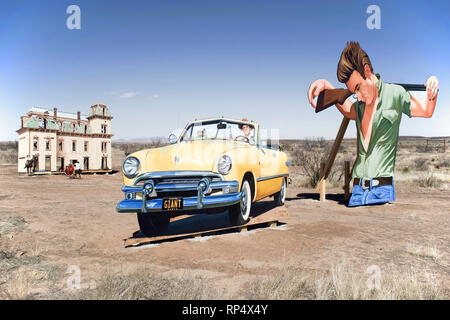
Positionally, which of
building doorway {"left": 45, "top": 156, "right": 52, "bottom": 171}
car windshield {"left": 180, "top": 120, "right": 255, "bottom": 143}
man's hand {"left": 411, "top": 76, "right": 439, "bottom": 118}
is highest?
man's hand {"left": 411, "top": 76, "right": 439, "bottom": 118}

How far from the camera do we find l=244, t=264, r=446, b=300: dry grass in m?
3.17

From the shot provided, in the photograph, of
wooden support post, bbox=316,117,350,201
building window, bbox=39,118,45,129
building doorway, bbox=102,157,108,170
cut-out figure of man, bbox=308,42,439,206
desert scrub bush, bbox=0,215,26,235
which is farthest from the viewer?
building doorway, bbox=102,157,108,170

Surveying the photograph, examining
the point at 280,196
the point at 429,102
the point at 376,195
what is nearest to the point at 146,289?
the point at 280,196

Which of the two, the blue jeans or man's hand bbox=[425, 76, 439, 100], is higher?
man's hand bbox=[425, 76, 439, 100]

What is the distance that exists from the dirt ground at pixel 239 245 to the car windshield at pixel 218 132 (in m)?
1.74

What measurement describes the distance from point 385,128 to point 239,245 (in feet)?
22.3

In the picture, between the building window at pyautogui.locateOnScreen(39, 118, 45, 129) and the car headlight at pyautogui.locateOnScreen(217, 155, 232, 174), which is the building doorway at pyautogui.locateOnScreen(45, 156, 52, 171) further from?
the car headlight at pyautogui.locateOnScreen(217, 155, 232, 174)

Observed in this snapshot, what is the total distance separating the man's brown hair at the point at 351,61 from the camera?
32.2 ft

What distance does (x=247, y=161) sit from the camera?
18.6 feet

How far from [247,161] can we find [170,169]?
1.33 metres

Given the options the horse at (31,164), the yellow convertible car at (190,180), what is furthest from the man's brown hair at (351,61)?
the horse at (31,164)

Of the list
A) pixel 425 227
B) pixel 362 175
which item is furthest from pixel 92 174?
pixel 425 227

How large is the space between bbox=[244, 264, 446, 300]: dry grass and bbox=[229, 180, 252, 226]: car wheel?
2083mm

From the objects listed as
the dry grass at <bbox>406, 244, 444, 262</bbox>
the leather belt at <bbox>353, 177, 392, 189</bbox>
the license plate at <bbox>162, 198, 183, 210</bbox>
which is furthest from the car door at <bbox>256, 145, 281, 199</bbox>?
the leather belt at <bbox>353, 177, 392, 189</bbox>
